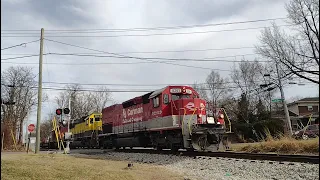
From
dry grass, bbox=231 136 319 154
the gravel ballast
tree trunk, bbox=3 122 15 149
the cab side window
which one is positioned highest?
the cab side window

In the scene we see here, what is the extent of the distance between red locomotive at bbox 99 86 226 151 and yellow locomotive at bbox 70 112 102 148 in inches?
308

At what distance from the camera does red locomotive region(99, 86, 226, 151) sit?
14773 mm

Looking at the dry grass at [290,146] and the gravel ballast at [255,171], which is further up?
the dry grass at [290,146]

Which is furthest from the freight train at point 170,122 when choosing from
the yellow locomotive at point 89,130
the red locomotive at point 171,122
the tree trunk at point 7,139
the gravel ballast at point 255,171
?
the tree trunk at point 7,139

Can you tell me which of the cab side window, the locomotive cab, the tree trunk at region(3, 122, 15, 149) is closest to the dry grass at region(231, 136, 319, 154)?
the locomotive cab

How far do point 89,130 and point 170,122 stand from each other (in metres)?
17.4

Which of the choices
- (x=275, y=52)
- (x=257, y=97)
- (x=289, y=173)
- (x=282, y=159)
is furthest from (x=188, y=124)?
(x=257, y=97)

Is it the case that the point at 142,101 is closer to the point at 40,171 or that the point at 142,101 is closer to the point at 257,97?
the point at 40,171

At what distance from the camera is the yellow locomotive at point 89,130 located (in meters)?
29.9

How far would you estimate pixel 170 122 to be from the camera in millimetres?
16062

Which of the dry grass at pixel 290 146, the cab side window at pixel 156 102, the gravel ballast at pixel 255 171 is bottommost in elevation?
the gravel ballast at pixel 255 171

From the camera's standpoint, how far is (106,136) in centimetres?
2620

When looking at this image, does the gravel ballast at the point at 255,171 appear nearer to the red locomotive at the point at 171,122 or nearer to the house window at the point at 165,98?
the red locomotive at the point at 171,122

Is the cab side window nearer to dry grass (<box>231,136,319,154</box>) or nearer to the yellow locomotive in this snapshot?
dry grass (<box>231,136,319,154</box>)
